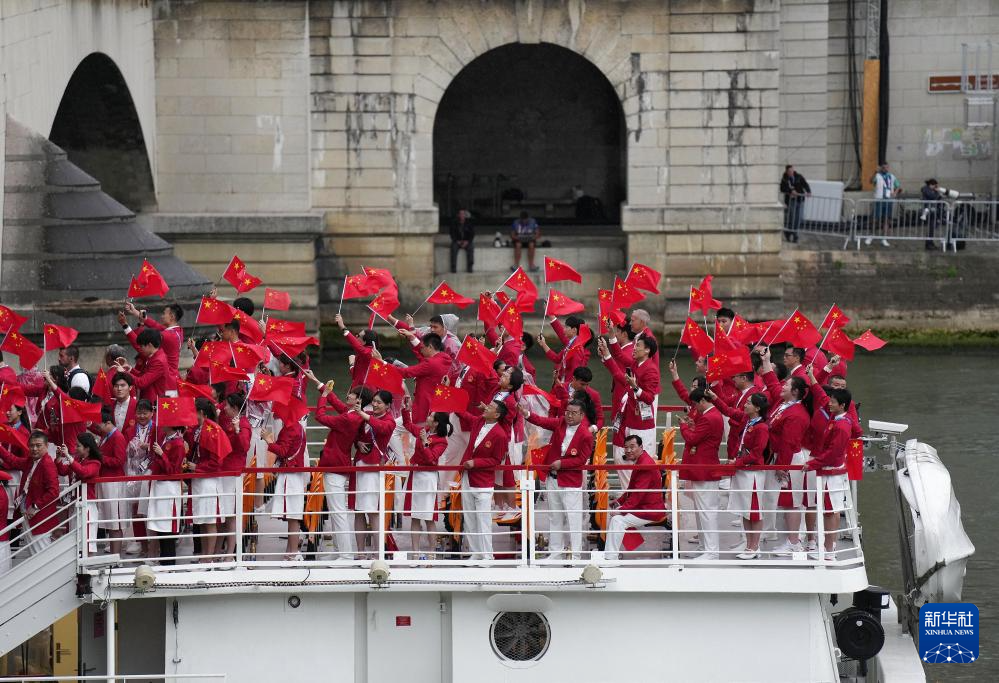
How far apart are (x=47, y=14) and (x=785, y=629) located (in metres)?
16.0

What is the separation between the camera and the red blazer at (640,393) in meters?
17.2

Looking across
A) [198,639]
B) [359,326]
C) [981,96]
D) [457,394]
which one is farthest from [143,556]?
[981,96]

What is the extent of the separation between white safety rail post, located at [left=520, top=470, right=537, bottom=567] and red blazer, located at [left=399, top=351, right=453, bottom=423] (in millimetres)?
2549

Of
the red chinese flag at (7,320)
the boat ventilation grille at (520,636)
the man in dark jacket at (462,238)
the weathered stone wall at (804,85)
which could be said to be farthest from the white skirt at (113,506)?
the weathered stone wall at (804,85)

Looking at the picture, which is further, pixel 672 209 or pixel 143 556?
pixel 672 209

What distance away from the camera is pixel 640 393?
1716 cm

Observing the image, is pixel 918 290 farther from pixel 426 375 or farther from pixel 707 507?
pixel 707 507

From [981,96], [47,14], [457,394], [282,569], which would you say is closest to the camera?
[282,569]

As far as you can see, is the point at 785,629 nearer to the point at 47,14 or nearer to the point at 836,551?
the point at 836,551

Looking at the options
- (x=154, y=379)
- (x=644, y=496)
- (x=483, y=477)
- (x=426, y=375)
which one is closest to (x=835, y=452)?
(x=644, y=496)

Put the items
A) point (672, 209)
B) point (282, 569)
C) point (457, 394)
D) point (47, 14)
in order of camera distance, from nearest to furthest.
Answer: point (282, 569)
point (457, 394)
point (47, 14)
point (672, 209)

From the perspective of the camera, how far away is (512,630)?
15406 mm

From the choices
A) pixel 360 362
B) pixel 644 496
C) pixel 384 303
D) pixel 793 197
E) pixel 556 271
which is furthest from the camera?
pixel 793 197

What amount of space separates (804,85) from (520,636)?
28.8m
